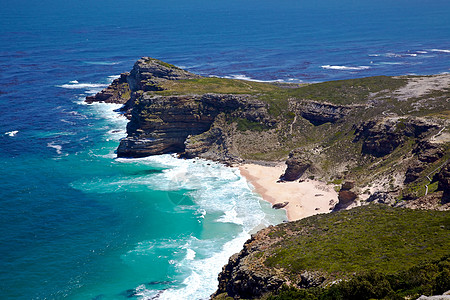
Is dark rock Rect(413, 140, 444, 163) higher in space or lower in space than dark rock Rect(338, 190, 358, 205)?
higher

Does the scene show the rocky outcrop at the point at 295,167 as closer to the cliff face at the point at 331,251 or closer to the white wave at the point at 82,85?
the cliff face at the point at 331,251

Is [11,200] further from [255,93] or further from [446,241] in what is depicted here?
[446,241]

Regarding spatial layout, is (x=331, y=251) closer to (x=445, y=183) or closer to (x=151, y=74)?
(x=445, y=183)

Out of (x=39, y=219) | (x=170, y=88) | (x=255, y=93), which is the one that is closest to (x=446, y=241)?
(x=39, y=219)

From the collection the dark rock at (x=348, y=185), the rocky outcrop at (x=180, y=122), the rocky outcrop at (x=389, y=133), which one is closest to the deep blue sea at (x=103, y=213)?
the rocky outcrop at (x=180, y=122)

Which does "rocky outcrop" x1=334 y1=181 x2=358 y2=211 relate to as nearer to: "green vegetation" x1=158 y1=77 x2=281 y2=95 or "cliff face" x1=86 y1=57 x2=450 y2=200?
"cliff face" x1=86 y1=57 x2=450 y2=200

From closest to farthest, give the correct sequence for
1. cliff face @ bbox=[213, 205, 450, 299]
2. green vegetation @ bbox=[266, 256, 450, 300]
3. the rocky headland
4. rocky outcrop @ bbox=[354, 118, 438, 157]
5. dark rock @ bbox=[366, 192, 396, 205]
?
1. green vegetation @ bbox=[266, 256, 450, 300]
2. cliff face @ bbox=[213, 205, 450, 299]
3. the rocky headland
4. dark rock @ bbox=[366, 192, 396, 205]
5. rocky outcrop @ bbox=[354, 118, 438, 157]

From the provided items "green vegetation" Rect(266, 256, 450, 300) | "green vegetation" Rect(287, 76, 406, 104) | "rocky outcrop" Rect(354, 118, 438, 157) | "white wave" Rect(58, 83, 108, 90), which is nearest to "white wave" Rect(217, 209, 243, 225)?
"rocky outcrop" Rect(354, 118, 438, 157)
